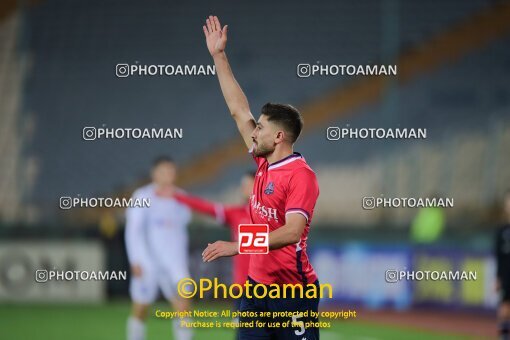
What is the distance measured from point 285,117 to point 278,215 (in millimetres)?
474

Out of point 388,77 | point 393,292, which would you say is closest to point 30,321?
point 393,292

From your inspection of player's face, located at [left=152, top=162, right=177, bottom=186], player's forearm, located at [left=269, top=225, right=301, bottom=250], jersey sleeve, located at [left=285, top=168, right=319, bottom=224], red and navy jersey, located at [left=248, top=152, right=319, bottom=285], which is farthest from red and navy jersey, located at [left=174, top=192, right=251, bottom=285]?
player's forearm, located at [left=269, top=225, right=301, bottom=250]

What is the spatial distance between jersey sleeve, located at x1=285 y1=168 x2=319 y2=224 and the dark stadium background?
22.3 ft

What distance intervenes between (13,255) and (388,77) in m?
5.87

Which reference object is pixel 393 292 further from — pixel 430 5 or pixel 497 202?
pixel 430 5

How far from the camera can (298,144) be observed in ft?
40.8

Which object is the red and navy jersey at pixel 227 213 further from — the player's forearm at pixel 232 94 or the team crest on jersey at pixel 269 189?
the team crest on jersey at pixel 269 189

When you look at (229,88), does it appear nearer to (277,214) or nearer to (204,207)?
(277,214)

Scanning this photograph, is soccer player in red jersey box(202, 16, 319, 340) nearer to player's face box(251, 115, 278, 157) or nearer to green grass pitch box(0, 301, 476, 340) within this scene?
player's face box(251, 115, 278, 157)

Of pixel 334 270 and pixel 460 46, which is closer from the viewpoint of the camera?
pixel 334 270

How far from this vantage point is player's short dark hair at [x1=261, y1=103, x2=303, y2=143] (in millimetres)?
4465

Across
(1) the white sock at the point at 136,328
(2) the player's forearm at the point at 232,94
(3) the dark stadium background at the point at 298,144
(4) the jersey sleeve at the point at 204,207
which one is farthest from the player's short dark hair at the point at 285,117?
(3) the dark stadium background at the point at 298,144

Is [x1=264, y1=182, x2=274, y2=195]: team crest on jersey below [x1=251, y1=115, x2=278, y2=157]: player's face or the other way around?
below

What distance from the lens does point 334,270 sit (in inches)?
485
